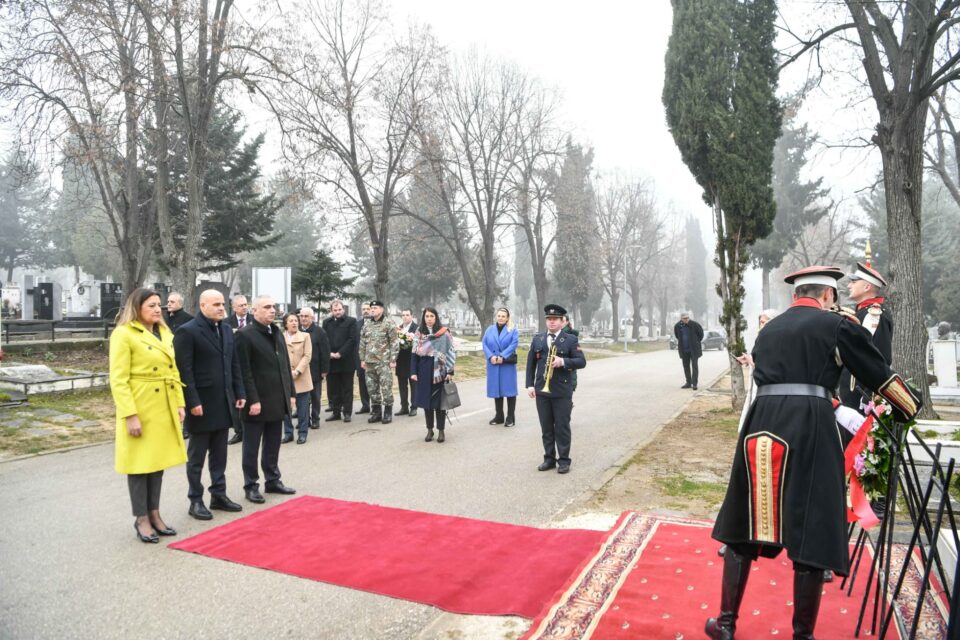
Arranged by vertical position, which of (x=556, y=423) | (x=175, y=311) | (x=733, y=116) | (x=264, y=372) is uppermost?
(x=733, y=116)

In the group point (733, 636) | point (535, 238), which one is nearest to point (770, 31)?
point (733, 636)

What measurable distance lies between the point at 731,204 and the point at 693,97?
217cm

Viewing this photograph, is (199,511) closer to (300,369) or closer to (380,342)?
(300,369)

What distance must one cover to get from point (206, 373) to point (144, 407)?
0.82 m

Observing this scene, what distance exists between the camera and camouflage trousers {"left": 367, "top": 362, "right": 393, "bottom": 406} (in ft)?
37.8

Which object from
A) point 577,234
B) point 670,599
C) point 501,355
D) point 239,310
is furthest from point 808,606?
point 577,234

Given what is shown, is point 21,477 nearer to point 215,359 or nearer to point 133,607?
point 215,359

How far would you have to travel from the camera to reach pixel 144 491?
5469 mm

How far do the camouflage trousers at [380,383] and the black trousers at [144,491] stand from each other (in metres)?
6.01

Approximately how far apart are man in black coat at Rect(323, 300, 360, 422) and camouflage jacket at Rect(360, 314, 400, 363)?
532 mm

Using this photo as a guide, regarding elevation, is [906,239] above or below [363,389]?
above

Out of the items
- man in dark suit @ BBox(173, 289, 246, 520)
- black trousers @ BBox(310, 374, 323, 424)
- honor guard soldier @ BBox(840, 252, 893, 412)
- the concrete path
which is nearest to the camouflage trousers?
the concrete path

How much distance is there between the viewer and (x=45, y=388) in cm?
1255

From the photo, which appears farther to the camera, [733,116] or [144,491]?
[733,116]
